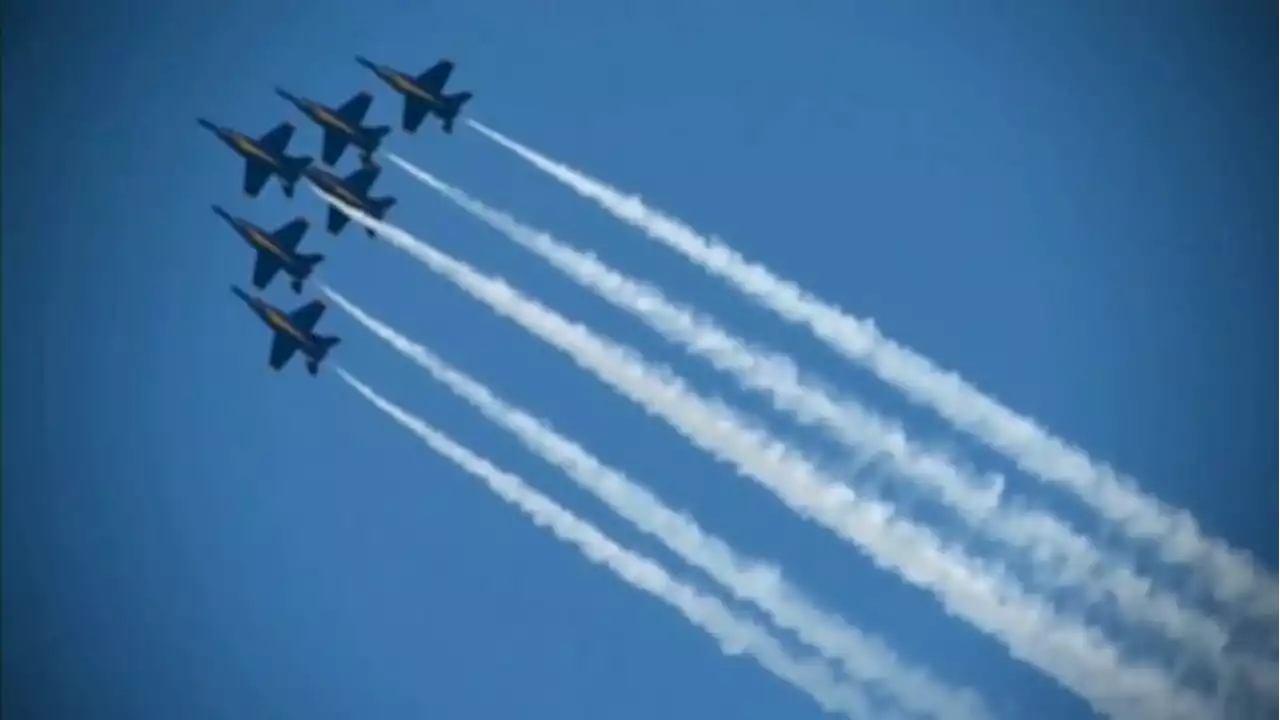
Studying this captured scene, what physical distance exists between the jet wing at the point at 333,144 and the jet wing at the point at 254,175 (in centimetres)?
63

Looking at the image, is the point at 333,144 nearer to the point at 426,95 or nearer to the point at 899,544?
the point at 426,95

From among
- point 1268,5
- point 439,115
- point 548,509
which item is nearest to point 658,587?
point 548,509

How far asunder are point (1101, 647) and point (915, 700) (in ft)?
4.81

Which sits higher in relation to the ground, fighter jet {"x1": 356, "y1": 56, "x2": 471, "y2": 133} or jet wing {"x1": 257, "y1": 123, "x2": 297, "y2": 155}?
fighter jet {"x1": 356, "y1": 56, "x2": 471, "y2": 133}

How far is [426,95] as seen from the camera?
16781 millimetres

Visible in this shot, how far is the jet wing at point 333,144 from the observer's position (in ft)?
56.4

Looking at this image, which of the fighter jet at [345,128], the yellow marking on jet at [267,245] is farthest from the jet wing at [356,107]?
the yellow marking on jet at [267,245]

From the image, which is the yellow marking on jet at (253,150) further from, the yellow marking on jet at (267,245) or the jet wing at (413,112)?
the jet wing at (413,112)

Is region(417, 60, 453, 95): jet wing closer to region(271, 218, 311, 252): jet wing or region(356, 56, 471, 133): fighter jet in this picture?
region(356, 56, 471, 133): fighter jet

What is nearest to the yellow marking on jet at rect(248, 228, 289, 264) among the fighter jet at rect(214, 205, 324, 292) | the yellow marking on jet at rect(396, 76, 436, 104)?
the fighter jet at rect(214, 205, 324, 292)

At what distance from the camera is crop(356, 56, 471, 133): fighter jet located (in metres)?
16.5

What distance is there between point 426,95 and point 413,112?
0.85 feet

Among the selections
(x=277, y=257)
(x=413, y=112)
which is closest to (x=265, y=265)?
(x=277, y=257)

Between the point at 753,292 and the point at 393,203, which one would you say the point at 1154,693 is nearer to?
the point at 753,292
